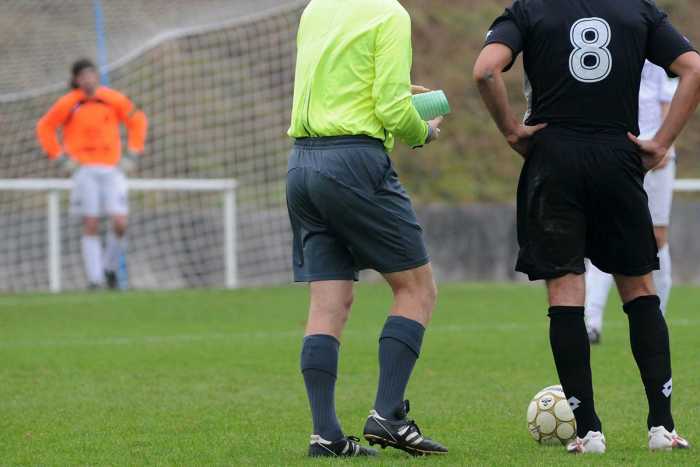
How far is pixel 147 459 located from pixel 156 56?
520 inches

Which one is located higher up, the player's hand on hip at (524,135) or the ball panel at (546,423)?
the player's hand on hip at (524,135)

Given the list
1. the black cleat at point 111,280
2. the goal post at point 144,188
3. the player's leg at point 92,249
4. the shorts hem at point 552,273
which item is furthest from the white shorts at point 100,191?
the shorts hem at point 552,273

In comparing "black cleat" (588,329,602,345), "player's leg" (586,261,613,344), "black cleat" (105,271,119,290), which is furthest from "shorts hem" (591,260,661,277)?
"black cleat" (105,271,119,290)

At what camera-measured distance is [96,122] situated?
16.1 m

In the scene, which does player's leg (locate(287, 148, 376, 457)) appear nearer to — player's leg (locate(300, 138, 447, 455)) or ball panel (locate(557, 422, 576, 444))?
player's leg (locate(300, 138, 447, 455))

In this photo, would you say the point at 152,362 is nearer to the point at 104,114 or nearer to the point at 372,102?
the point at 372,102

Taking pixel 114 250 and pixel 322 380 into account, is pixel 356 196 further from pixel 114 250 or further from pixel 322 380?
pixel 114 250

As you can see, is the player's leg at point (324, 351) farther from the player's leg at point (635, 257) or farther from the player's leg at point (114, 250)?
the player's leg at point (114, 250)

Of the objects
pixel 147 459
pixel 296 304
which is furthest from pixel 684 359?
pixel 296 304

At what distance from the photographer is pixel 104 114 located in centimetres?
1616

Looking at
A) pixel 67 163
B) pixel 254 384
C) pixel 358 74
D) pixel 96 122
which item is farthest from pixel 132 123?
pixel 358 74

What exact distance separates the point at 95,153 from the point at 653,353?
11.6m

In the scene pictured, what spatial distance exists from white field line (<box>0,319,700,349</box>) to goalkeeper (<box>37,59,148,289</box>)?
5.61 m

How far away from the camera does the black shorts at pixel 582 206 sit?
5211 mm
